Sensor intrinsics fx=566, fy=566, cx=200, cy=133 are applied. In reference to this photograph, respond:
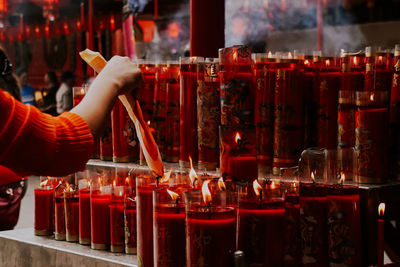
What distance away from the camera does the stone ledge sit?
6.35ft

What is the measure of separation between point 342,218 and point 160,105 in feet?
2.75

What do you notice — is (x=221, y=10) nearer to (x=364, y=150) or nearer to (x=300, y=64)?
(x=300, y=64)

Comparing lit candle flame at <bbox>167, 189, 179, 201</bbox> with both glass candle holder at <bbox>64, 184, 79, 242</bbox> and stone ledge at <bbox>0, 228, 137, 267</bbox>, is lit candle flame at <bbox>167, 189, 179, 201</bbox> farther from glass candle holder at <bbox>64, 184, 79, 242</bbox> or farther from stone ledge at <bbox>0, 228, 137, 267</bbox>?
glass candle holder at <bbox>64, 184, 79, 242</bbox>

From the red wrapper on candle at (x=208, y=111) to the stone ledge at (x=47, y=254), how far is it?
42 centimetres

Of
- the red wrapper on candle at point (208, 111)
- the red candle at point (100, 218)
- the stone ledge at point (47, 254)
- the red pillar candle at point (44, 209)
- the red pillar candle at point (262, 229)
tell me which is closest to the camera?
the red pillar candle at point (262, 229)

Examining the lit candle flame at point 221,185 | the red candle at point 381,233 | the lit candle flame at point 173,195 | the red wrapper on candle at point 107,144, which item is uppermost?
the red wrapper on candle at point 107,144

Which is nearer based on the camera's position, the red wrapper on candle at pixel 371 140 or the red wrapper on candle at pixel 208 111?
the red wrapper on candle at pixel 371 140

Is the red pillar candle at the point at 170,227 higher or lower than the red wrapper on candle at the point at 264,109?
lower

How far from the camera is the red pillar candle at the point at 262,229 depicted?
1373 mm

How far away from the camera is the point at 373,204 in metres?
1.55

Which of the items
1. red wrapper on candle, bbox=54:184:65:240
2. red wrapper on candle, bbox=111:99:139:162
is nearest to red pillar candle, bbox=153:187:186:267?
red wrapper on candle, bbox=111:99:139:162

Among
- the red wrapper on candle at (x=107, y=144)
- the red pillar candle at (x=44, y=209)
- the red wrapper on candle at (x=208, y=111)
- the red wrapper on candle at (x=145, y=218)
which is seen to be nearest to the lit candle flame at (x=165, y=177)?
the red wrapper on candle at (x=145, y=218)

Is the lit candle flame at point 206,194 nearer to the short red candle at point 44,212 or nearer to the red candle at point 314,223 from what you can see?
the red candle at point 314,223

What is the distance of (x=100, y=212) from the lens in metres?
2.04
